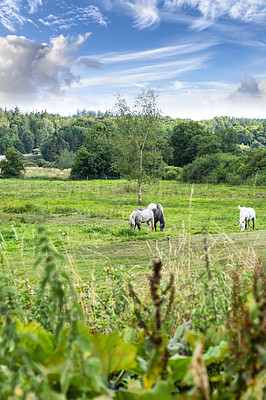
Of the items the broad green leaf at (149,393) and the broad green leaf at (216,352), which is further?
the broad green leaf at (216,352)

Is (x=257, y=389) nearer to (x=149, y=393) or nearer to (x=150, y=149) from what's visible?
(x=149, y=393)

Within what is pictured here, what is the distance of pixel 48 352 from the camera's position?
1.24 meters

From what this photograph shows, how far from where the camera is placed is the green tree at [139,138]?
32406 millimetres

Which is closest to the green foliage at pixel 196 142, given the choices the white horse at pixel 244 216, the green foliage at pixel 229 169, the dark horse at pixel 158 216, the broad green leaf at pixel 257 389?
the green foliage at pixel 229 169

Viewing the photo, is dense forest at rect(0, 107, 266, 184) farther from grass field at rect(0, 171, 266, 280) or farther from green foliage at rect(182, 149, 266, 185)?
grass field at rect(0, 171, 266, 280)

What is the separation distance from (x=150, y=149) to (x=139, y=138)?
5.26ft

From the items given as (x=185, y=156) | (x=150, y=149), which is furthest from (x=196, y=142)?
(x=150, y=149)

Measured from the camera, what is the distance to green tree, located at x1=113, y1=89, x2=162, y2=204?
32.4 m

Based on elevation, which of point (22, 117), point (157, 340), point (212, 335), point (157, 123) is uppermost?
point (22, 117)

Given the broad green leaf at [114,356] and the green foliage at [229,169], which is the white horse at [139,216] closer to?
the broad green leaf at [114,356]

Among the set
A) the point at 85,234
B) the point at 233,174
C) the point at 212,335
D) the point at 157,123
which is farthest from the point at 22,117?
the point at 212,335

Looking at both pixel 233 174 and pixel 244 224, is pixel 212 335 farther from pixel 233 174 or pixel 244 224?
pixel 233 174

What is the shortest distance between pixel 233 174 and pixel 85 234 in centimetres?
3984

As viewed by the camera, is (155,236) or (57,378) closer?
(57,378)
